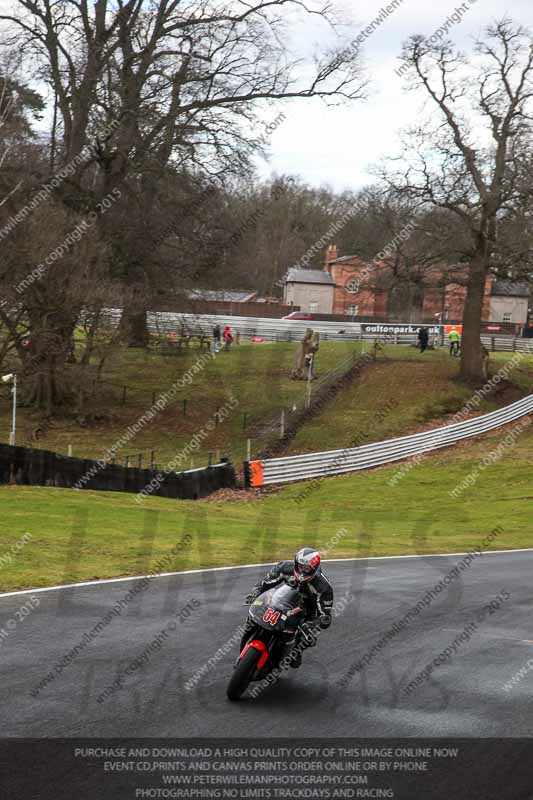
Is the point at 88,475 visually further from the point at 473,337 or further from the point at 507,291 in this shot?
the point at 507,291

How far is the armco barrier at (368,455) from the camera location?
33.5 m

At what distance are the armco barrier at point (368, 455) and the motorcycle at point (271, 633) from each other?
22427 mm

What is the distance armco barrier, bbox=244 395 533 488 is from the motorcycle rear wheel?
23.0m

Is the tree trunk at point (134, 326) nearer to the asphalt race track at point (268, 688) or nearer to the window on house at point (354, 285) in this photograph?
the window on house at point (354, 285)

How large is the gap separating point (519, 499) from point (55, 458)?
14695 mm

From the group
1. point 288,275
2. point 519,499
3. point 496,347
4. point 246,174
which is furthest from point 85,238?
point 288,275

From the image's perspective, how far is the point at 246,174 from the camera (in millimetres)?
42688

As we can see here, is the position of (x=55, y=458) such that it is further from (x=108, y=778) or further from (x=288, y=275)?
(x=288, y=275)

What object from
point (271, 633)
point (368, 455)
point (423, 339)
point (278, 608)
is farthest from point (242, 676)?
point (423, 339)

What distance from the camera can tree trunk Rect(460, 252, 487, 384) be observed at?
4638 centimetres

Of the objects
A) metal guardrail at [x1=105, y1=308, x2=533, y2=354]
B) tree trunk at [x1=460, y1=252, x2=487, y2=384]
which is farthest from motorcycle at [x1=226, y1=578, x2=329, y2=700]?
metal guardrail at [x1=105, y1=308, x2=533, y2=354]

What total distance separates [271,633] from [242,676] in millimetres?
553

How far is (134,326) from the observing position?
159 ft

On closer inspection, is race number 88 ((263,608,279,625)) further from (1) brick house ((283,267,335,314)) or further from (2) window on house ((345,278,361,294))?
(1) brick house ((283,267,335,314))
